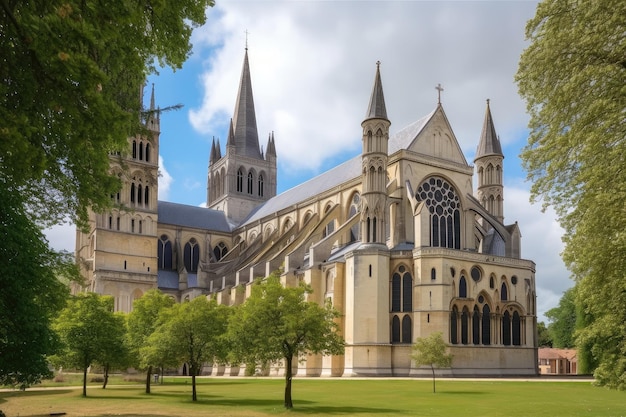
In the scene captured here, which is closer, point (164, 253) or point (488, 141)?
point (488, 141)

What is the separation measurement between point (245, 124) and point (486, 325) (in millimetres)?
54528

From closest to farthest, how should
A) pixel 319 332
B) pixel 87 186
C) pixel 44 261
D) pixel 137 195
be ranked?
1. pixel 87 186
2. pixel 44 261
3. pixel 319 332
4. pixel 137 195

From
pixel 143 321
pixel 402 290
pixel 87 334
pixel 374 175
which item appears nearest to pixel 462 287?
pixel 402 290

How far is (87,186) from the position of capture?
13.7 m

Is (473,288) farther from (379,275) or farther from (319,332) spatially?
(319,332)

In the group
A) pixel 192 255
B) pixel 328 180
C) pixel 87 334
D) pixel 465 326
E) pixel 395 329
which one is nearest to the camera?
pixel 87 334

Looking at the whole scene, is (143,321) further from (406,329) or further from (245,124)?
(245,124)

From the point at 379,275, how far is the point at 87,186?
37.1 metres

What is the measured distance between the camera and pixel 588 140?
14.2 metres

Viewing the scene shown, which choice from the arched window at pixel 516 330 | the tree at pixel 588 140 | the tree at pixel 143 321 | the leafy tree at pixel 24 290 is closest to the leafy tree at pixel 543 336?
the arched window at pixel 516 330

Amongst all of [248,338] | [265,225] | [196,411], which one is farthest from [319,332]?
[265,225]

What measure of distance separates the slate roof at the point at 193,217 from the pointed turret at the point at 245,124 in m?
11.2

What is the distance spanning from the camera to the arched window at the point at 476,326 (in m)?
49.9

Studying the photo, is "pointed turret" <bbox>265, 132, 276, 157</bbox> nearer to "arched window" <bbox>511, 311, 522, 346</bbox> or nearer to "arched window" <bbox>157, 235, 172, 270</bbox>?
"arched window" <bbox>157, 235, 172, 270</bbox>
